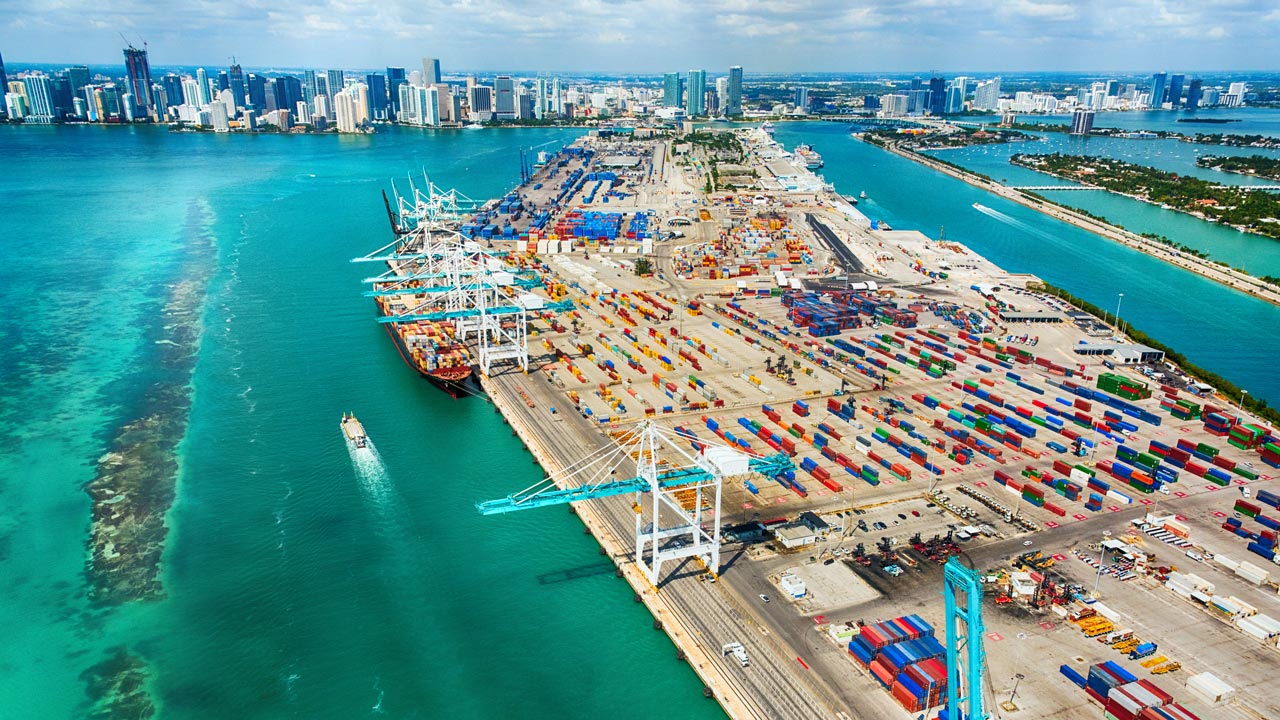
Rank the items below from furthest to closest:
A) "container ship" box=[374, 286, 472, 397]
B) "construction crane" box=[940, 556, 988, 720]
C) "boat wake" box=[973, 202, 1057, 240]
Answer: "boat wake" box=[973, 202, 1057, 240], "container ship" box=[374, 286, 472, 397], "construction crane" box=[940, 556, 988, 720]

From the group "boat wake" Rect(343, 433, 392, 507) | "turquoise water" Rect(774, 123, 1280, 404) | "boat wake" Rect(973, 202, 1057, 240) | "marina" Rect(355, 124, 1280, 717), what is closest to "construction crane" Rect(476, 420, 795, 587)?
"marina" Rect(355, 124, 1280, 717)

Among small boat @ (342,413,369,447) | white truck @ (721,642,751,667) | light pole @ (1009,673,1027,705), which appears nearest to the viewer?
light pole @ (1009,673,1027,705)

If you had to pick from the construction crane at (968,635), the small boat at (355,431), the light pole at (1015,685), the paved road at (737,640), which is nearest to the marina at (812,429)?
the paved road at (737,640)

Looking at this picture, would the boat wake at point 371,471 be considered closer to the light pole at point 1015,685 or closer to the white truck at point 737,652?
the white truck at point 737,652

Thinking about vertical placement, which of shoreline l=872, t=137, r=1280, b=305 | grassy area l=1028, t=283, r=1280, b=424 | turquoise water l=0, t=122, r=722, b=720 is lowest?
turquoise water l=0, t=122, r=722, b=720

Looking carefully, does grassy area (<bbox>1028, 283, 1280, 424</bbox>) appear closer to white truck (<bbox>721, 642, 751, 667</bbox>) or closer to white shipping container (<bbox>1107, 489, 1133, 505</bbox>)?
white shipping container (<bbox>1107, 489, 1133, 505</bbox>)

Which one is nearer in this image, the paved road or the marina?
the paved road

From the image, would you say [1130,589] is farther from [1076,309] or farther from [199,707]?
[1076,309]
